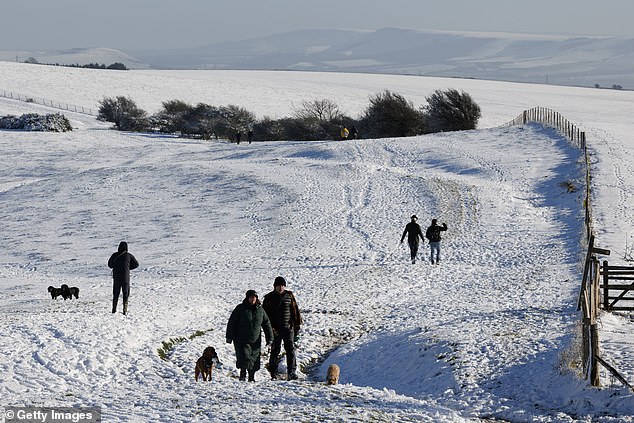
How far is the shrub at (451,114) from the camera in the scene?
249 ft

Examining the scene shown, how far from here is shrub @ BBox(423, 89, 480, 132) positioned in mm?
75938

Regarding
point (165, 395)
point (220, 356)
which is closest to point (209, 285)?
point (220, 356)

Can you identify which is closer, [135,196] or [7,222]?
[7,222]

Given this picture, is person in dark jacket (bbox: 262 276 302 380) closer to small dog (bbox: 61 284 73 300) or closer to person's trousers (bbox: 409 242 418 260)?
small dog (bbox: 61 284 73 300)

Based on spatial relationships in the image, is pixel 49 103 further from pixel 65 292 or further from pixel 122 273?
pixel 122 273

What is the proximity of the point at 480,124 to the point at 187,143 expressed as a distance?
107ft

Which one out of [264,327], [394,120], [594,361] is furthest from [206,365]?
[394,120]

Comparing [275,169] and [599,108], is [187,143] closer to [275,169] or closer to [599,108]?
[275,169]

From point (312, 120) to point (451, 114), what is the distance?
41.9 feet

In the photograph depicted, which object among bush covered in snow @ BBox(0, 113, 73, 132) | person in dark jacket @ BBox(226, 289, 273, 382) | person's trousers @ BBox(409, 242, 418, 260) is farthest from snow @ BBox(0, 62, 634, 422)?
bush covered in snow @ BBox(0, 113, 73, 132)

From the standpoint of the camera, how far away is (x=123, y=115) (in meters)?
84.4

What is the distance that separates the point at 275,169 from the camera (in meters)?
51.3

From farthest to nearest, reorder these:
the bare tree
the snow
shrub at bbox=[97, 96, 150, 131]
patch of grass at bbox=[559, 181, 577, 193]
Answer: the bare tree, shrub at bbox=[97, 96, 150, 131], patch of grass at bbox=[559, 181, 577, 193], the snow

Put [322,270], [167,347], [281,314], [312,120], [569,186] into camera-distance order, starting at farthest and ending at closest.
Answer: [312,120]
[569,186]
[322,270]
[167,347]
[281,314]
